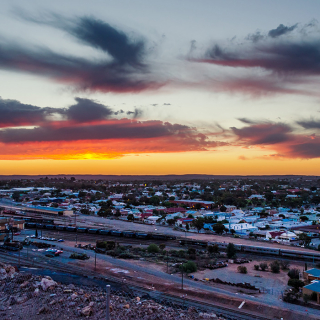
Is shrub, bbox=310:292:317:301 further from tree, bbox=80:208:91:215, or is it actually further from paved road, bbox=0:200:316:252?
tree, bbox=80:208:91:215

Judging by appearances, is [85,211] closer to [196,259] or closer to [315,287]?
[196,259]

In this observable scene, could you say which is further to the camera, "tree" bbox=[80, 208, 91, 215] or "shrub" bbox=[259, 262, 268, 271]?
"tree" bbox=[80, 208, 91, 215]

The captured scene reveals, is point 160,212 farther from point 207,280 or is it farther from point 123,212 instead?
point 207,280

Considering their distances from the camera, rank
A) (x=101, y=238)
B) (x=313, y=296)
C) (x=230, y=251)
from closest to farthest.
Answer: (x=313, y=296) → (x=230, y=251) → (x=101, y=238)

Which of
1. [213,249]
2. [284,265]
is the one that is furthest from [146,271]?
[284,265]

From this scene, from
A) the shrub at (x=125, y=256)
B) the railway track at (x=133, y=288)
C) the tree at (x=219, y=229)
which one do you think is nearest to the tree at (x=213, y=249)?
the shrub at (x=125, y=256)

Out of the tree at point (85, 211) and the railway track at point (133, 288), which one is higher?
the railway track at point (133, 288)

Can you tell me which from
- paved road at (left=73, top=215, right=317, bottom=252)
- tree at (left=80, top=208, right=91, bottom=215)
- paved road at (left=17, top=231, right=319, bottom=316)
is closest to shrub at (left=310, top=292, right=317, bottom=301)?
paved road at (left=17, top=231, right=319, bottom=316)

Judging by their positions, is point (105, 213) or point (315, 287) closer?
point (315, 287)

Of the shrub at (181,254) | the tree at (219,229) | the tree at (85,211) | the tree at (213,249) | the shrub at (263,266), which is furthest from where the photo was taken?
the tree at (85,211)

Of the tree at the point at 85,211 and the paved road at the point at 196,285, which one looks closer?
the paved road at the point at 196,285

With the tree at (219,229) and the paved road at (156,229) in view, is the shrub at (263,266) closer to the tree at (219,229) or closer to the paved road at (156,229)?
the paved road at (156,229)

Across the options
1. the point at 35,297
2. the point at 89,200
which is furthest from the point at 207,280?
the point at 89,200

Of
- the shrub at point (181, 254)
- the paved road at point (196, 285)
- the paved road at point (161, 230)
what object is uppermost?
the paved road at point (196, 285)
